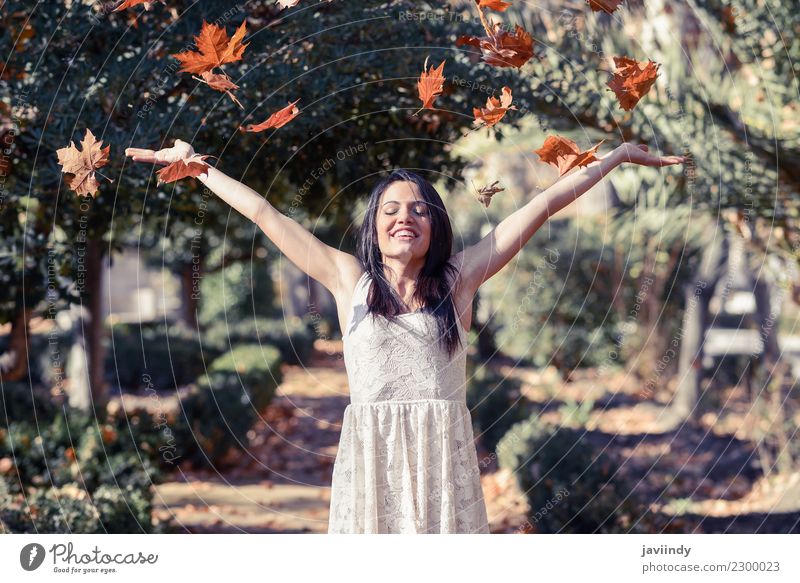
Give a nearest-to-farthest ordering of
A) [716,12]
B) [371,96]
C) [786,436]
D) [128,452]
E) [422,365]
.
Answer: [422,365], [371,96], [716,12], [128,452], [786,436]

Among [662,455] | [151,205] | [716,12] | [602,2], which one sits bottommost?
[662,455]

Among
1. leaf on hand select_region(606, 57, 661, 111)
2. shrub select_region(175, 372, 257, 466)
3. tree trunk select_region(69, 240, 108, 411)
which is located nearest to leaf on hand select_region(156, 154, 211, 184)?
leaf on hand select_region(606, 57, 661, 111)

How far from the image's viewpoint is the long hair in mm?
3225

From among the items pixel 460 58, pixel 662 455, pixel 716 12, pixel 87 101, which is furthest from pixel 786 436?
pixel 87 101

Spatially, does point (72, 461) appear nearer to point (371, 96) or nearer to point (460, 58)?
point (371, 96)

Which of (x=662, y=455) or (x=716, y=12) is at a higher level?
(x=716, y=12)

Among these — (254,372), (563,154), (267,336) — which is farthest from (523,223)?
(267,336)

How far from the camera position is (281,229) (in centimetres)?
328

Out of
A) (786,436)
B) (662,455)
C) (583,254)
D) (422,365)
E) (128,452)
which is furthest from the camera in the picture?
(583,254)

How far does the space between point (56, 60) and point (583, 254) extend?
39.5 feet

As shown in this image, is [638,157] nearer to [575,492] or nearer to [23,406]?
[575,492]

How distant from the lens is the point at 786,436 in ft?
26.0

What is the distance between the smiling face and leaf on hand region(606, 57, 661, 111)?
32.4 inches

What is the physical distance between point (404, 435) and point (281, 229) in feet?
2.79
